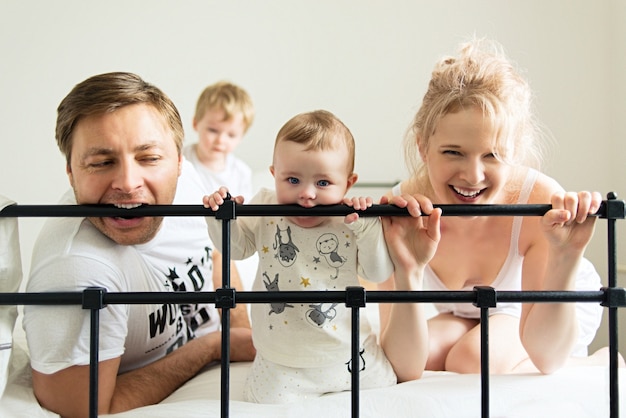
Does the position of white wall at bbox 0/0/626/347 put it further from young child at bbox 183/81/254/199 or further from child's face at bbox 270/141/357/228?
child's face at bbox 270/141/357/228

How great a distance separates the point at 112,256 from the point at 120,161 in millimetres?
166

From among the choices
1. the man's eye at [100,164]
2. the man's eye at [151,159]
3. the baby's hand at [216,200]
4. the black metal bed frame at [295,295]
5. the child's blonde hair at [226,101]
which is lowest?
the black metal bed frame at [295,295]

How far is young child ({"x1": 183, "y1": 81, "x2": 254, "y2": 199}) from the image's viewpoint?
2430 millimetres

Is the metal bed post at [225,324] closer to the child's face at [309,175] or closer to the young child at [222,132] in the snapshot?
the child's face at [309,175]

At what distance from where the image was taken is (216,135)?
2.48 metres

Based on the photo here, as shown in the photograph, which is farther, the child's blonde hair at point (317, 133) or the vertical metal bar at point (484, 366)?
the child's blonde hair at point (317, 133)

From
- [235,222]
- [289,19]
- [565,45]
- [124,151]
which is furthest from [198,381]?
[565,45]

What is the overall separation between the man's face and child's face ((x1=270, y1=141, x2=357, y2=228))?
0.20 meters

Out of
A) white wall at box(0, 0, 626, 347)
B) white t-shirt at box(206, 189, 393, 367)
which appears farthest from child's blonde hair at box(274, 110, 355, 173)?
white wall at box(0, 0, 626, 347)

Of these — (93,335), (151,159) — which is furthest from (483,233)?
(93,335)

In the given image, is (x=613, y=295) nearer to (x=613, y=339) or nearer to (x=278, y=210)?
(x=613, y=339)

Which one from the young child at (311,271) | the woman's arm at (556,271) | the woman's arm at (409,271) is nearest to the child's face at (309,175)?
the young child at (311,271)

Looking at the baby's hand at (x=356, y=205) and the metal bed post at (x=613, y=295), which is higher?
the baby's hand at (x=356, y=205)

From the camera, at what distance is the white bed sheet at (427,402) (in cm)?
95
